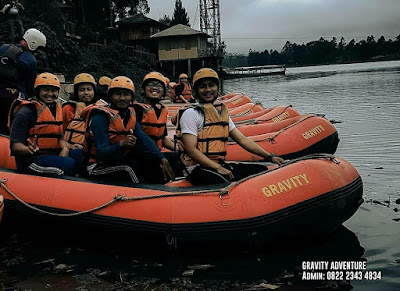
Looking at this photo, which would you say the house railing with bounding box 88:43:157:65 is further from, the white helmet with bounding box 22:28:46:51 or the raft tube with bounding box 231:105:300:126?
the white helmet with bounding box 22:28:46:51

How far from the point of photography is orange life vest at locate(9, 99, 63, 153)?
4395 mm

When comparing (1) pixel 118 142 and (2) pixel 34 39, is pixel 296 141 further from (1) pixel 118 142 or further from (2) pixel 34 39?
(2) pixel 34 39

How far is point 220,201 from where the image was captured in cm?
379

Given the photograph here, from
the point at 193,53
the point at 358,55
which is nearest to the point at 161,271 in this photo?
the point at 193,53

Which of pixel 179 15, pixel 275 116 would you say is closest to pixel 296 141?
pixel 275 116

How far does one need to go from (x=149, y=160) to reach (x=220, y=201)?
107 cm

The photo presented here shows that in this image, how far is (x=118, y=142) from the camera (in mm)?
3951

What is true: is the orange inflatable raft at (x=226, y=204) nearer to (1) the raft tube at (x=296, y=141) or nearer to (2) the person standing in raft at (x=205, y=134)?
(2) the person standing in raft at (x=205, y=134)

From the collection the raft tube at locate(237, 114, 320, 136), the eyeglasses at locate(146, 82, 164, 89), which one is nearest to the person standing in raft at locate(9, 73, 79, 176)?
the eyeglasses at locate(146, 82, 164, 89)

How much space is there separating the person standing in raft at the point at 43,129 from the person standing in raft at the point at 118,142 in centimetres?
37

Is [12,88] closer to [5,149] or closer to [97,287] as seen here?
[5,149]

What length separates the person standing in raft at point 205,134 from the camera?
13.4ft

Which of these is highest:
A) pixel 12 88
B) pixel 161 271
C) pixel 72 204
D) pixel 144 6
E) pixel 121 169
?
pixel 144 6

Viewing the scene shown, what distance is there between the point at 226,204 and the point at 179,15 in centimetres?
5033
